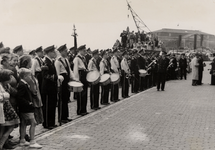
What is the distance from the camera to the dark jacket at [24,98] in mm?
5949

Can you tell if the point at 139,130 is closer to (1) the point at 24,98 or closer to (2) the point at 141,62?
(1) the point at 24,98

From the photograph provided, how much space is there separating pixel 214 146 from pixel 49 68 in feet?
13.3

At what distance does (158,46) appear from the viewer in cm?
3334

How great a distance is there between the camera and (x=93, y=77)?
974cm

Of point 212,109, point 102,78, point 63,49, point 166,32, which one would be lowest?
point 212,109

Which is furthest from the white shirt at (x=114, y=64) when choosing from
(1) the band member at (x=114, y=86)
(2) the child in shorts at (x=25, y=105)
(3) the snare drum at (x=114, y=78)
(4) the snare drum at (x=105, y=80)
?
(2) the child in shorts at (x=25, y=105)

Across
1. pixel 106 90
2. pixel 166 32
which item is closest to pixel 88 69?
pixel 106 90

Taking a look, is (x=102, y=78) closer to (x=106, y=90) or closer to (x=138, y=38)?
(x=106, y=90)

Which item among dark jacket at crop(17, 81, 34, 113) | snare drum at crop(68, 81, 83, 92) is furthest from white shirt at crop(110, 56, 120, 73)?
dark jacket at crop(17, 81, 34, 113)

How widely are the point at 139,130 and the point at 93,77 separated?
286 cm

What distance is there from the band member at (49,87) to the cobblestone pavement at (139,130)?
1.26ft

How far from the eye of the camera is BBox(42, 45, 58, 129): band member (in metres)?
7.49

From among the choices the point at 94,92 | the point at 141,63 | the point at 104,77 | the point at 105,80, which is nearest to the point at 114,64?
the point at 104,77

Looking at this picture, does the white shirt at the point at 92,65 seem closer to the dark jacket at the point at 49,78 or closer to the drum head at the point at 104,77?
the drum head at the point at 104,77
